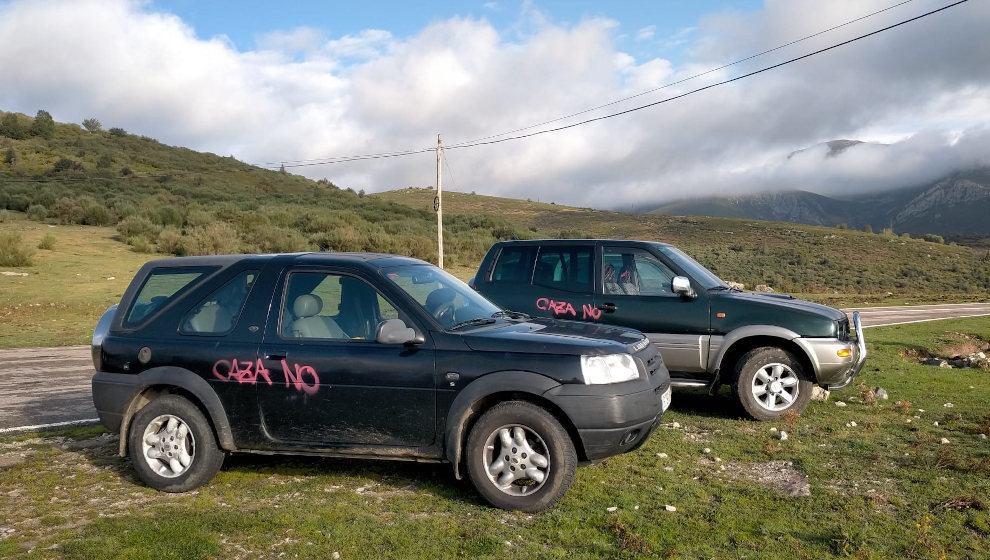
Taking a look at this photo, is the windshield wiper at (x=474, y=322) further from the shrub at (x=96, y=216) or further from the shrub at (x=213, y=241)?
the shrub at (x=96, y=216)

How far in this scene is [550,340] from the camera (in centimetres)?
503

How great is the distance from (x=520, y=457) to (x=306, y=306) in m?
1.96

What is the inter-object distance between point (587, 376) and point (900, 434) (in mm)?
3948

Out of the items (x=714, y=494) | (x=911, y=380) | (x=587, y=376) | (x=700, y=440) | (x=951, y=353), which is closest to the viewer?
(x=587, y=376)

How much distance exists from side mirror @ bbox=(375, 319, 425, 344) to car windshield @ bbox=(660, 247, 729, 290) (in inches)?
162

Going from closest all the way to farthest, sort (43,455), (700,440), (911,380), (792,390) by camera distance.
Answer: (43,455) → (700,440) → (792,390) → (911,380)

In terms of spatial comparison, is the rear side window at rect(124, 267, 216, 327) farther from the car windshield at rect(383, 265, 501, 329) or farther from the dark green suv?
the dark green suv

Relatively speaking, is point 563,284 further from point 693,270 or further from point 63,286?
point 63,286

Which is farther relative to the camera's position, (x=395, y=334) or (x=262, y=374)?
(x=262, y=374)

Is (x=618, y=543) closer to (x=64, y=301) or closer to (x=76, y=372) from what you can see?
(x=76, y=372)

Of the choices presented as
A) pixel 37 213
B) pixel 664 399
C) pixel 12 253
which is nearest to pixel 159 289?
pixel 664 399

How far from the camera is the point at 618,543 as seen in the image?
4277mm

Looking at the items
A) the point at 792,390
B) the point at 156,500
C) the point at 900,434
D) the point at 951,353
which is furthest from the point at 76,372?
the point at 951,353

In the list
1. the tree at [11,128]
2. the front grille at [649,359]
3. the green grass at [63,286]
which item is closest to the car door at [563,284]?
the front grille at [649,359]
